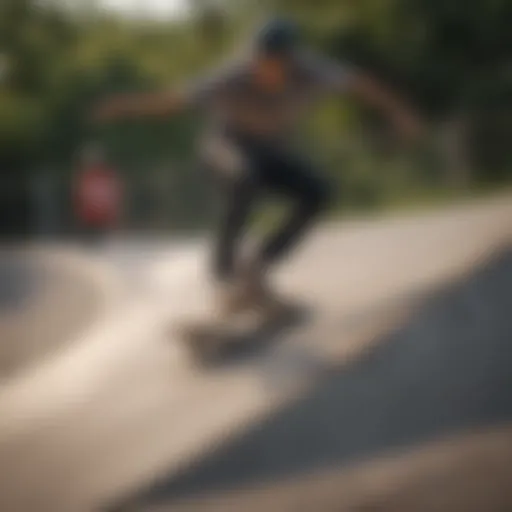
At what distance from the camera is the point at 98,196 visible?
1.18m

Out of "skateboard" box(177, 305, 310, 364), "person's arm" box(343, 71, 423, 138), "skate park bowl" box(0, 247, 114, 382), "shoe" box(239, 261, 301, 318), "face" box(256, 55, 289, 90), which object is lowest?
"skateboard" box(177, 305, 310, 364)

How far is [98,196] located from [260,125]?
9.4 inches

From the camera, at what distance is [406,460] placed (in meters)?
1.21

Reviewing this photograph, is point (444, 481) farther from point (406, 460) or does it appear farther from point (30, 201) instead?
point (30, 201)

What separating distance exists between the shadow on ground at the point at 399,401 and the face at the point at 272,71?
0.37m

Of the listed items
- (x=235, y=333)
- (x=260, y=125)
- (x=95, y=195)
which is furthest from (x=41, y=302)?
(x=260, y=125)

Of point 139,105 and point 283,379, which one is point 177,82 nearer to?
point 139,105

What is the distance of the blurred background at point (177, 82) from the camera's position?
1.14 metres

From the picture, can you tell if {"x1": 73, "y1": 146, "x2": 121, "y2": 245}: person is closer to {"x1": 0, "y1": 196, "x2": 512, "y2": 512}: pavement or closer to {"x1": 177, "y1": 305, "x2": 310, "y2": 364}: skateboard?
{"x1": 0, "y1": 196, "x2": 512, "y2": 512}: pavement

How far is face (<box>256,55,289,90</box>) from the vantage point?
1.15 m

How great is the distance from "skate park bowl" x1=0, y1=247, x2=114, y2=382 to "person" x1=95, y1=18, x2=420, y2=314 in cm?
19

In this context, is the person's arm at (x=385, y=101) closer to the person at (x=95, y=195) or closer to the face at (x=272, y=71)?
→ the face at (x=272, y=71)

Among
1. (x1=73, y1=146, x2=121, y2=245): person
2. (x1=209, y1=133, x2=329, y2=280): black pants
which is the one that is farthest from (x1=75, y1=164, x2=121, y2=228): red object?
(x1=209, y1=133, x2=329, y2=280): black pants

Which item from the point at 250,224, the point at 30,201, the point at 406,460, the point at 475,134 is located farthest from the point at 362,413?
the point at 30,201
